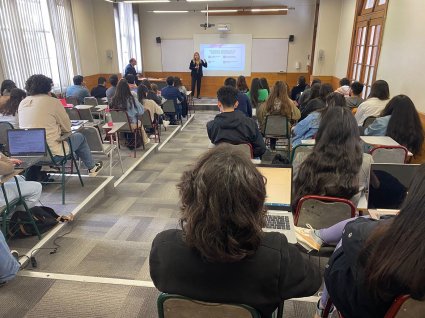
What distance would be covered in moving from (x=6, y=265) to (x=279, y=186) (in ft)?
5.87

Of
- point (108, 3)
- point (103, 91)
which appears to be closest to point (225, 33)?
point (108, 3)

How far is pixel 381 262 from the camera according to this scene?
34.2 inches

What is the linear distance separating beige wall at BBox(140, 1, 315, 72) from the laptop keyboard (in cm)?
A: 927

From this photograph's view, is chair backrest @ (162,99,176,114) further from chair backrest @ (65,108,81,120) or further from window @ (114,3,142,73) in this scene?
window @ (114,3,142,73)

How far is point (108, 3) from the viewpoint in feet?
27.9

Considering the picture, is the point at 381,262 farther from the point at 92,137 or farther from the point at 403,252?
the point at 92,137

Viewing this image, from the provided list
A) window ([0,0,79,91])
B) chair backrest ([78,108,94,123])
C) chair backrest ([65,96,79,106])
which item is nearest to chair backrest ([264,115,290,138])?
chair backrest ([78,108,94,123])

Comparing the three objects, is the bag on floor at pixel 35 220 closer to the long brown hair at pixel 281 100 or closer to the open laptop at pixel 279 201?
the open laptop at pixel 279 201

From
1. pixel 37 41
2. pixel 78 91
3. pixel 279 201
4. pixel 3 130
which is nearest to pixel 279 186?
pixel 279 201

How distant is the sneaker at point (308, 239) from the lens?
1.54m

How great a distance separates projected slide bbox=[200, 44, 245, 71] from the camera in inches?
399

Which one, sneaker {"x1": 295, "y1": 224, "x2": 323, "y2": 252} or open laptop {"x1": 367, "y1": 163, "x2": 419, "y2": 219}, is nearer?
sneaker {"x1": 295, "y1": 224, "x2": 323, "y2": 252}

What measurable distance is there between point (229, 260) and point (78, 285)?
1.63 meters

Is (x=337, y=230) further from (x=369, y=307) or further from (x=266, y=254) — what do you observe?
(x=266, y=254)
